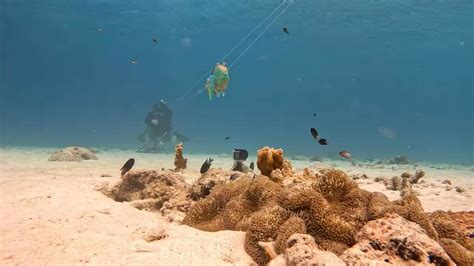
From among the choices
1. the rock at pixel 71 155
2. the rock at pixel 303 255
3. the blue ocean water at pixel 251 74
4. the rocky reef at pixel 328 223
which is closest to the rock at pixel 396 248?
the rocky reef at pixel 328 223

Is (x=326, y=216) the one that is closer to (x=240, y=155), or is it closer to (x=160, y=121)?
(x=240, y=155)

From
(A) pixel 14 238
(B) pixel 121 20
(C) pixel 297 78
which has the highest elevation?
(C) pixel 297 78

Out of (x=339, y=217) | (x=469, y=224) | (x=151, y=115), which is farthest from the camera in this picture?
(x=151, y=115)

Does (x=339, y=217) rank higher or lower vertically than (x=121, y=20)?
lower

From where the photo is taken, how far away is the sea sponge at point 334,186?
3.56 metres

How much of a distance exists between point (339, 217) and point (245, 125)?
133m

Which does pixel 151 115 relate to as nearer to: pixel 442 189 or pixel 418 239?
pixel 442 189

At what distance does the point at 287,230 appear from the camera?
122 inches

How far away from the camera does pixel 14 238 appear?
3.31m

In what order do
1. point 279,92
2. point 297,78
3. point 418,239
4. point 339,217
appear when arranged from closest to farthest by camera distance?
1. point 418,239
2. point 339,217
3. point 297,78
4. point 279,92

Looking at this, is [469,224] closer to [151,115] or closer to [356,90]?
[151,115]

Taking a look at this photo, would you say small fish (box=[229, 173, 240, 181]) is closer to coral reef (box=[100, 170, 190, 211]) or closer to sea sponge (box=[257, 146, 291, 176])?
coral reef (box=[100, 170, 190, 211])

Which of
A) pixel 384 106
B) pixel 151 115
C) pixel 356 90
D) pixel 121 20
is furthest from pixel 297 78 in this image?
pixel 151 115

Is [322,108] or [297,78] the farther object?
[322,108]
